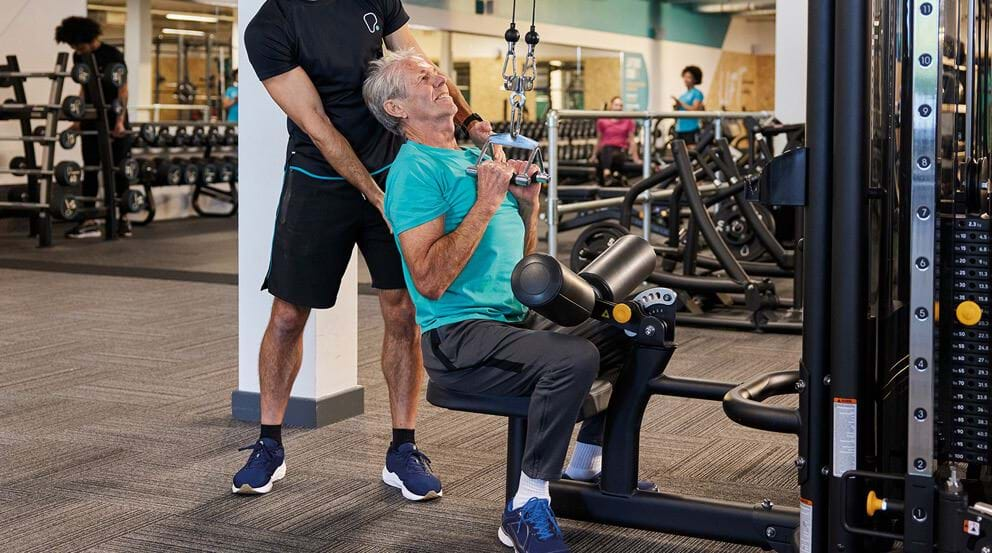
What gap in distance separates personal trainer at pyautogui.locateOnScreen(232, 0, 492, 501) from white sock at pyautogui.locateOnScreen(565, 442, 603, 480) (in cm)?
35

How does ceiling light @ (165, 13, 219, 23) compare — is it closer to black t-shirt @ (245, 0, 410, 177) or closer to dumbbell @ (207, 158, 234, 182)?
dumbbell @ (207, 158, 234, 182)

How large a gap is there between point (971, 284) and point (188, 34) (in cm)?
1102

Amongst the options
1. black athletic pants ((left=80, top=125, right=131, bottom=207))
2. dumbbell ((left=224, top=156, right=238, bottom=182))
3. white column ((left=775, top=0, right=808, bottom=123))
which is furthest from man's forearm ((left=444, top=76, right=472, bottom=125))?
dumbbell ((left=224, top=156, right=238, bottom=182))

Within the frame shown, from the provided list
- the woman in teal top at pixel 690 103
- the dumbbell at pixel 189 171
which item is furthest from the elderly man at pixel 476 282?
the woman in teal top at pixel 690 103

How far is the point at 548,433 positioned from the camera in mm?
2090

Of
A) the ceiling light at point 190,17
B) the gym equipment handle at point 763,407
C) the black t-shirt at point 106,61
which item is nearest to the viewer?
the gym equipment handle at point 763,407

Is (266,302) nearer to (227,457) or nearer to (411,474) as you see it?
(227,457)

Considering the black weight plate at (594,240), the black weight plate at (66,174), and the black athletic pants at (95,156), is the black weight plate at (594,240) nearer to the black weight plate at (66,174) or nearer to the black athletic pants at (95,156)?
the black weight plate at (66,174)

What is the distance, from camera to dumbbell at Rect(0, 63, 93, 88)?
24.8 ft

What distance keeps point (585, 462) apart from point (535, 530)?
0.33 meters

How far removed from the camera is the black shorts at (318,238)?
2.68 metres

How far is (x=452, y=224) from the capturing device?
7.39ft

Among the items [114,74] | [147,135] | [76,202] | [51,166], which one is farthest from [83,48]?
[147,135]

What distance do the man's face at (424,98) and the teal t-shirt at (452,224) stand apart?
0.21 feet
